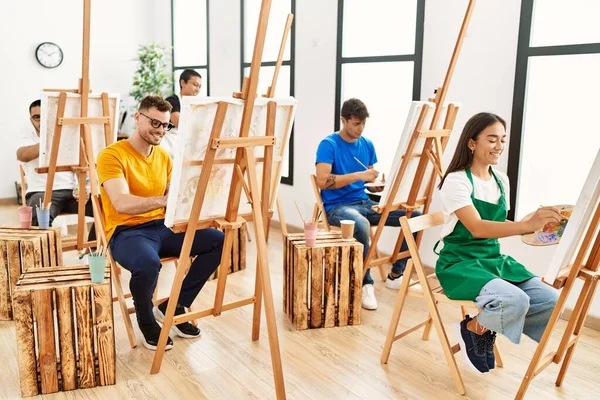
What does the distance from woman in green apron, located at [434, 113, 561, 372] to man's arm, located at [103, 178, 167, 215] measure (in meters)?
1.29

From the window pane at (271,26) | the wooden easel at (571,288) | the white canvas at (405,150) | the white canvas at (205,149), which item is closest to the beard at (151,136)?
the white canvas at (205,149)

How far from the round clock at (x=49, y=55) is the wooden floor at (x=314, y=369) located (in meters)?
4.33

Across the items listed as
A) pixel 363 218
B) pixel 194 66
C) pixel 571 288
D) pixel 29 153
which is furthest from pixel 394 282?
pixel 194 66

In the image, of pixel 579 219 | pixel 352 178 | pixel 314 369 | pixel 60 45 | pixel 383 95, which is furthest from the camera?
pixel 60 45

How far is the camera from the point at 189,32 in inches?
267

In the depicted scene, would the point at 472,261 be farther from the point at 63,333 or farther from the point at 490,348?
the point at 63,333

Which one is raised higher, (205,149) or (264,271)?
(205,149)

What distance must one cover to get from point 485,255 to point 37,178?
119 inches

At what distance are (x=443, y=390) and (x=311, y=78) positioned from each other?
3099 mm

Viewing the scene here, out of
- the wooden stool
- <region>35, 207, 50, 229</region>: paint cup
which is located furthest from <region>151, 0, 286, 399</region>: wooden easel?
the wooden stool

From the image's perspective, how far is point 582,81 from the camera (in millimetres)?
3184

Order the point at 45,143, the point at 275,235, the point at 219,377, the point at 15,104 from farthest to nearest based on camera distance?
the point at 15,104
the point at 275,235
the point at 45,143
the point at 219,377

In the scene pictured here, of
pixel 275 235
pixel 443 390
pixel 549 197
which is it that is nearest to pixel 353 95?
pixel 275 235

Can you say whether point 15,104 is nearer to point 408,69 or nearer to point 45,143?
point 45,143
